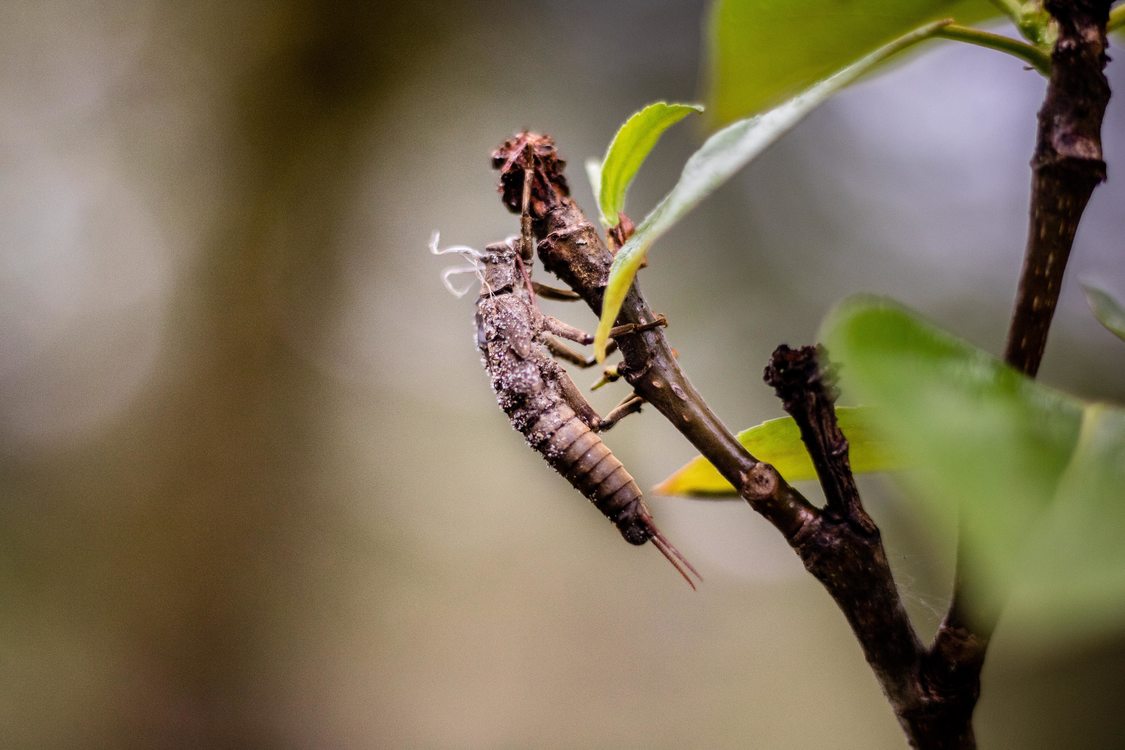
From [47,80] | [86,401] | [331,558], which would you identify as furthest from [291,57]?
[331,558]

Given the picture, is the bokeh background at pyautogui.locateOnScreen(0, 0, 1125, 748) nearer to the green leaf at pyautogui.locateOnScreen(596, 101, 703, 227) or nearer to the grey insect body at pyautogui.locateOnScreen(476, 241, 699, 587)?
the grey insect body at pyautogui.locateOnScreen(476, 241, 699, 587)

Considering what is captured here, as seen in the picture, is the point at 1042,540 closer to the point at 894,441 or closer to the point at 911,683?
the point at 894,441

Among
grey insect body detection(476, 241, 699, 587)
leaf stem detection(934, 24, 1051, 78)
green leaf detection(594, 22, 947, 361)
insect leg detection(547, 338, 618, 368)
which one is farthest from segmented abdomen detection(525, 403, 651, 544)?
leaf stem detection(934, 24, 1051, 78)

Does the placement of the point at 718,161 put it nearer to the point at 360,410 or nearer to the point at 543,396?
the point at 543,396

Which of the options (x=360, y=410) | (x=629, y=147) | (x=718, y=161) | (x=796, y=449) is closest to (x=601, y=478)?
(x=796, y=449)

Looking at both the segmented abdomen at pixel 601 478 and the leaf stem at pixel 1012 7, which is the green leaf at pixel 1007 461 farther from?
the segmented abdomen at pixel 601 478

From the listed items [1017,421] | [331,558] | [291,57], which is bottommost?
[1017,421]
